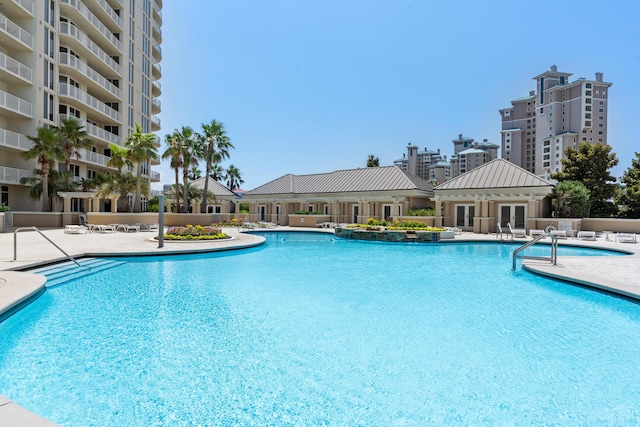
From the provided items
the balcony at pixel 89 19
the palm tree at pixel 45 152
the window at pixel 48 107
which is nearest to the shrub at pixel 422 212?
the palm tree at pixel 45 152

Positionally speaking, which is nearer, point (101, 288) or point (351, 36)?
point (101, 288)

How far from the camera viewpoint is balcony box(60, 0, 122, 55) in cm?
3080

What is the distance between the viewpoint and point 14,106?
26312mm

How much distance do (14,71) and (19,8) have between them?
4943 mm

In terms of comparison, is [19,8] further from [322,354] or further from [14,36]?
[322,354]

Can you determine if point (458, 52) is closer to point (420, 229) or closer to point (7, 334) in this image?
point (420, 229)

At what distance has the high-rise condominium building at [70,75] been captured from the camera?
1057 inches

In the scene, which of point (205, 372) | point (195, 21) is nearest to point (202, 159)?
point (195, 21)

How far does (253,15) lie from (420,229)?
16.8 meters

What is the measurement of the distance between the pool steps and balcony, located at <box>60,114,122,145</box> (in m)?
24.9

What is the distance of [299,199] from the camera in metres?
37.1

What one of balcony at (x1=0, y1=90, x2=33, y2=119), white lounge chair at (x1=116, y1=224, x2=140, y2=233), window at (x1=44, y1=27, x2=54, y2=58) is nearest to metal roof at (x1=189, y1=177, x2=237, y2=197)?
white lounge chair at (x1=116, y1=224, x2=140, y2=233)

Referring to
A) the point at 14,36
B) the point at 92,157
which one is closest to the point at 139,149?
the point at 92,157

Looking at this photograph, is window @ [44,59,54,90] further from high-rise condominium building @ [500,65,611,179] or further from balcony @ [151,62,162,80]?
high-rise condominium building @ [500,65,611,179]
